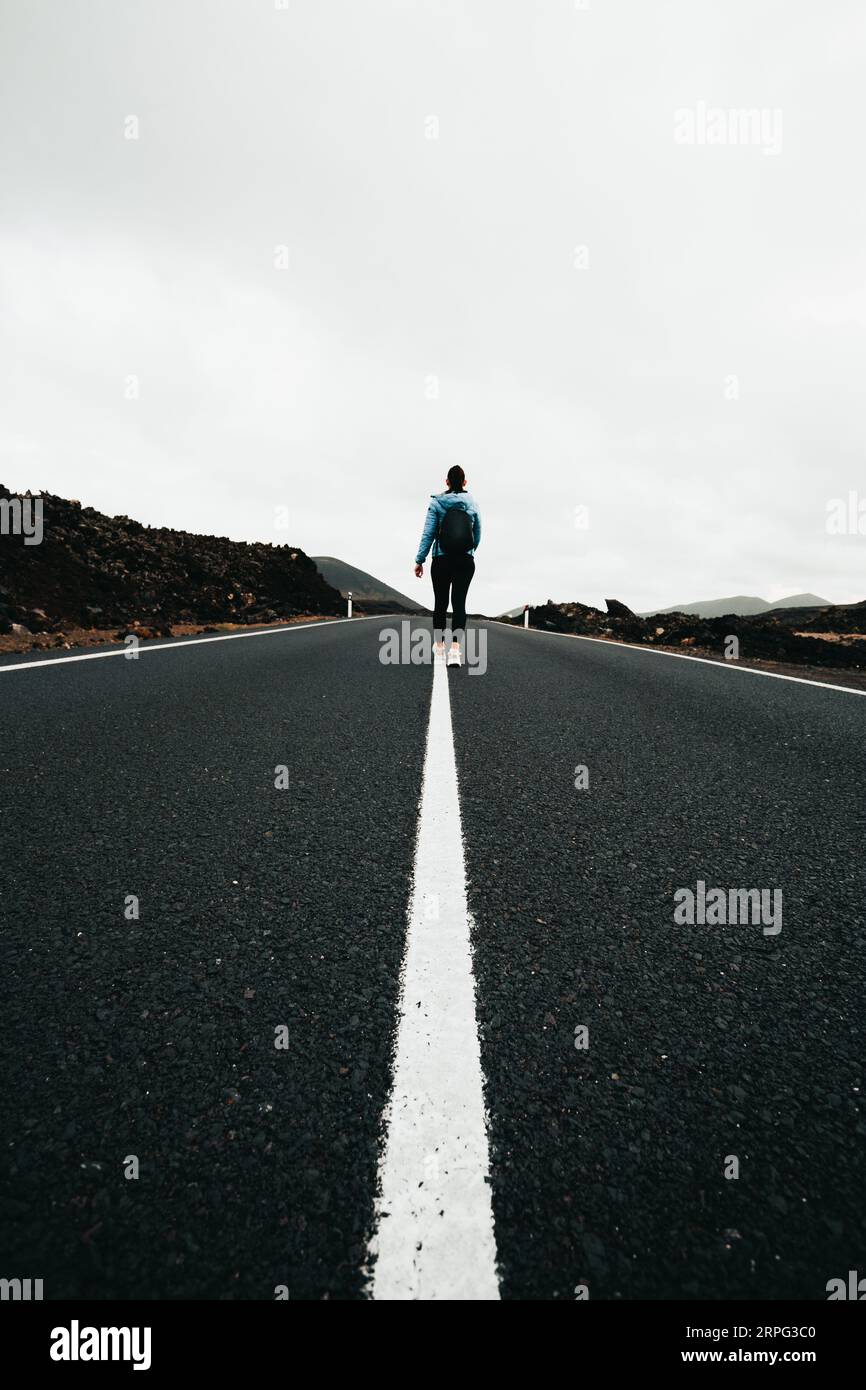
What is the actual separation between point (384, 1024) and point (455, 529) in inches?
264

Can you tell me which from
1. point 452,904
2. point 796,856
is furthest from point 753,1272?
point 796,856

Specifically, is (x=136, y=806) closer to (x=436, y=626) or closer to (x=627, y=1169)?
(x=627, y=1169)

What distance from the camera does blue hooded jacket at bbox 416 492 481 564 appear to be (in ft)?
24.0

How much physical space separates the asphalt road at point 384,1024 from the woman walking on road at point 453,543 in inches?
185

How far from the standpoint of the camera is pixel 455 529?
737 centimetres

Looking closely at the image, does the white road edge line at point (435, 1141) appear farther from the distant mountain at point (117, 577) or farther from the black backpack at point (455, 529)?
the distant mountain at point (117, 577)

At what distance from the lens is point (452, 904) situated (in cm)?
187

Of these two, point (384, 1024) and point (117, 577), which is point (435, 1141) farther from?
point (117, 577)

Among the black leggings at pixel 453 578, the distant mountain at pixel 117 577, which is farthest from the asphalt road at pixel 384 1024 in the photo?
the distant mountain at pixel 117 577

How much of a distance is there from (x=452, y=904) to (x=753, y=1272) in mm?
1101

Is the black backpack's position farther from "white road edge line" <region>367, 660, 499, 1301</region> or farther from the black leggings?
"white road edge line" <region>367, 660, 499, 1301</region>

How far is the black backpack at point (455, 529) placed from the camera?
737 centimetres

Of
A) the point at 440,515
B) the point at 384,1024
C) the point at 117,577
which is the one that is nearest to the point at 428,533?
the point at 440,515

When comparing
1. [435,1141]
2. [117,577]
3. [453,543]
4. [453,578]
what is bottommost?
[435,1141]
